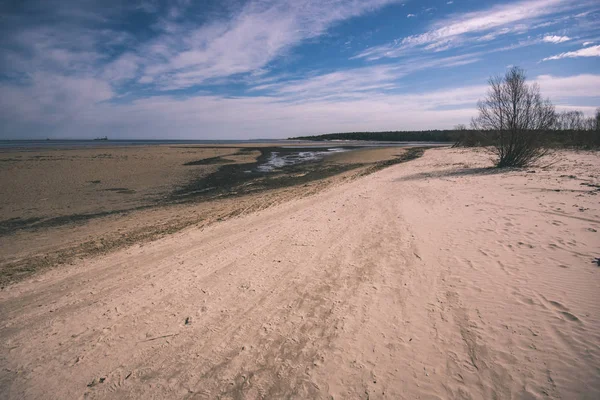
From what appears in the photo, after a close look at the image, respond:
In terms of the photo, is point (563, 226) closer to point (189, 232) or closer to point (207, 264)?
point (207, 264)

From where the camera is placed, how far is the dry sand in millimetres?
2822

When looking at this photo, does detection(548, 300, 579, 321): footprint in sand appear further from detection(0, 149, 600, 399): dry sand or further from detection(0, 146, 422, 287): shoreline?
detection(0, 146, 422, 287): shoreline

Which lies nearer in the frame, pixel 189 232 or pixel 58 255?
pixel 58 255

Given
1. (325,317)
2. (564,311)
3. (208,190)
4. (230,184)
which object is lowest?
(325,317)

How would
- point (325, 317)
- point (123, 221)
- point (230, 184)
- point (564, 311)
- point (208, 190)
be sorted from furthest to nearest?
point (230, 184) < point (208, 190) < point (123, 221) < point (325, 317) < point (564, 311)

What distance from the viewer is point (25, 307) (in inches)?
168

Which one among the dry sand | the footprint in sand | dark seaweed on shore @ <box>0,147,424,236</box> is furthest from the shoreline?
the footprint in sand

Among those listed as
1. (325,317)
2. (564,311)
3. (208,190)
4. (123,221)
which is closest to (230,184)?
(208,190)

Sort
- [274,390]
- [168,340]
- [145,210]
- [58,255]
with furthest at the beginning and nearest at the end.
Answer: [145,210], [58,255], [168,340], [274,390]

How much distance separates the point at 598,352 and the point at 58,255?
9.65 metres

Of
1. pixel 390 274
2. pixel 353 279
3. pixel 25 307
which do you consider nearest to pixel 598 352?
pixel 390 274

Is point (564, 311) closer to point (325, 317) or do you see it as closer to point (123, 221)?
point (325, 317)

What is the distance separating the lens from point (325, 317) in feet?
12.4

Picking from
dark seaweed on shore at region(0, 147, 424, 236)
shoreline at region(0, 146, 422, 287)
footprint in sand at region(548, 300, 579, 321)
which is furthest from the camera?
dark seaweed on shore at region(0, 147, 424, 236)
